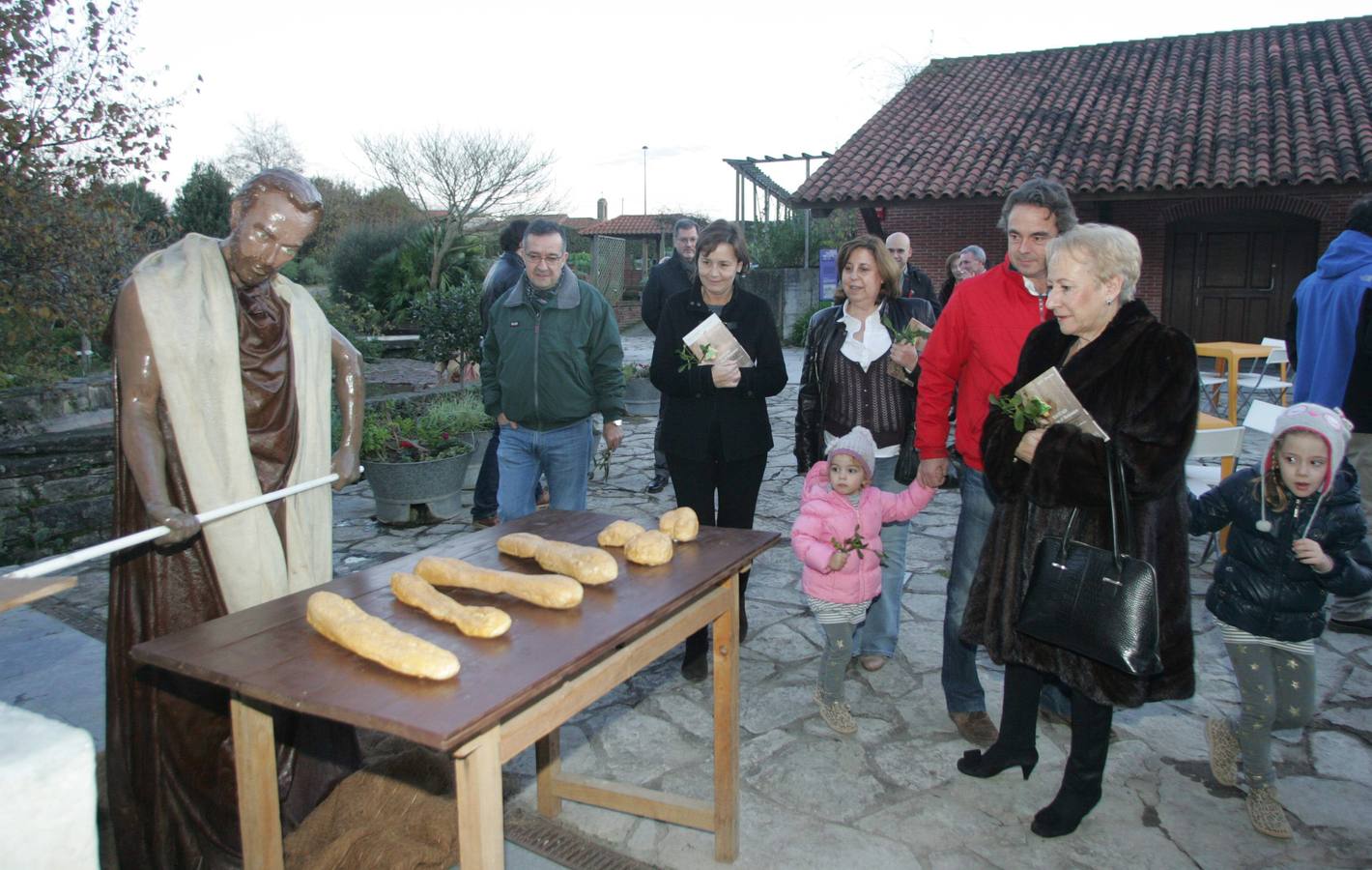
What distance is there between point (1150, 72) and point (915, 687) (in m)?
18.2

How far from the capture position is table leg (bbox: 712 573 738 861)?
109 inches

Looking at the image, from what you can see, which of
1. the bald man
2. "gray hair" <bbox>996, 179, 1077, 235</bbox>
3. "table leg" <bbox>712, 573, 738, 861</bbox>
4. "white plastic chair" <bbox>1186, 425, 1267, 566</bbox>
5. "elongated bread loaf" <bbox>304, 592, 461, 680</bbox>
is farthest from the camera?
the bald man

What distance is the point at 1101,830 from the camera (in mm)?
2941

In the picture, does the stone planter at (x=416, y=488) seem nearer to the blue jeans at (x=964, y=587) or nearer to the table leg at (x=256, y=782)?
the blue jeans at (x=964, y=587)

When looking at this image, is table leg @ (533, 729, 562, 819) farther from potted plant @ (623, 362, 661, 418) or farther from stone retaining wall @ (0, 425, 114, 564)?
potted plant @ (623, 362, 661, 418)

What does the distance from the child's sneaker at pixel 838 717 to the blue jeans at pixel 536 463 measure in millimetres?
1586

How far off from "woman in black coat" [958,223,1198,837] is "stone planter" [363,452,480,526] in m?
4.55

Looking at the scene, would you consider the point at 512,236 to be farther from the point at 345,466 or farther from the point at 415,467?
the point at 345,466

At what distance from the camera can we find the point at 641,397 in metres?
11.0

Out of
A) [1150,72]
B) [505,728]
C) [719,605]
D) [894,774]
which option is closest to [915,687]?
[894,774]

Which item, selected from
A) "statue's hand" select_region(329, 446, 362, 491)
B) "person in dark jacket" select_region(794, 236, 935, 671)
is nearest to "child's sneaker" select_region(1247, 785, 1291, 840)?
"person in dark jacket" select_region(794, 236, 935, 671)

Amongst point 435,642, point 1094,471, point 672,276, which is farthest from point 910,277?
point 435,642

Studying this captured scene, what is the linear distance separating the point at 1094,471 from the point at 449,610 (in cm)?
175

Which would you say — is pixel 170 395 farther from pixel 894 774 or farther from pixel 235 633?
pixel 894 774
